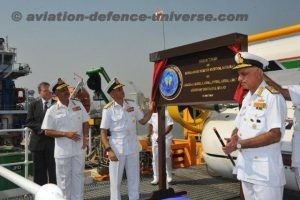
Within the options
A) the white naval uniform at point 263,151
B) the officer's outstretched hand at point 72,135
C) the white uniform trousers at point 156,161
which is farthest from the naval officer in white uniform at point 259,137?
the white uniform trousers at point 156,161

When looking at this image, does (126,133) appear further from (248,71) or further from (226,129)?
(248,71)

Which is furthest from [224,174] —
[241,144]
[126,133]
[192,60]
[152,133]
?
[241,144]

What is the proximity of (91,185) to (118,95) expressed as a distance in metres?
2.20

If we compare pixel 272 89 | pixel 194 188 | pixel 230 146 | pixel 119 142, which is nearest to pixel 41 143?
pixel 119 142

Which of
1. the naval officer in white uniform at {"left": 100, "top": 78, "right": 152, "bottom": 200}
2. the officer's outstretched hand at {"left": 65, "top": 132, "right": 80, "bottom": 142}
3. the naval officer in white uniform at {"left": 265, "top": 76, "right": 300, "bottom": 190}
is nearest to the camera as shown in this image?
the naval officer in white uniform at {"left": 265, "top": 76, "right": 300, "bottom": 190}

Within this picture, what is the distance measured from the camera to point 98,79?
831 cm

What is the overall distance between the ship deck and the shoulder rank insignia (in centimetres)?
288

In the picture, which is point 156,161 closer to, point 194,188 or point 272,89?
point 194,188

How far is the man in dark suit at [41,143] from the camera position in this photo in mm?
5590

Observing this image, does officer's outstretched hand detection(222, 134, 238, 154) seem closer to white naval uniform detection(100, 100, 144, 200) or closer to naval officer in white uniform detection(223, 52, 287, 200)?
naval officer in white uniform detection(223, 52, 287, 200)

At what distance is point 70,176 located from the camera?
5000 mm

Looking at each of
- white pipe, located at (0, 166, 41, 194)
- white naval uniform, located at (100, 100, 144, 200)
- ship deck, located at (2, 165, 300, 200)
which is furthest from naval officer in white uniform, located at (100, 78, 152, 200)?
white pipe, located at (0, 166, 41, 194)

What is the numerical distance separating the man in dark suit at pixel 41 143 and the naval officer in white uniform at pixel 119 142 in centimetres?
99

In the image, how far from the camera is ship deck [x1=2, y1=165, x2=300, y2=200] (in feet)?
19.0
